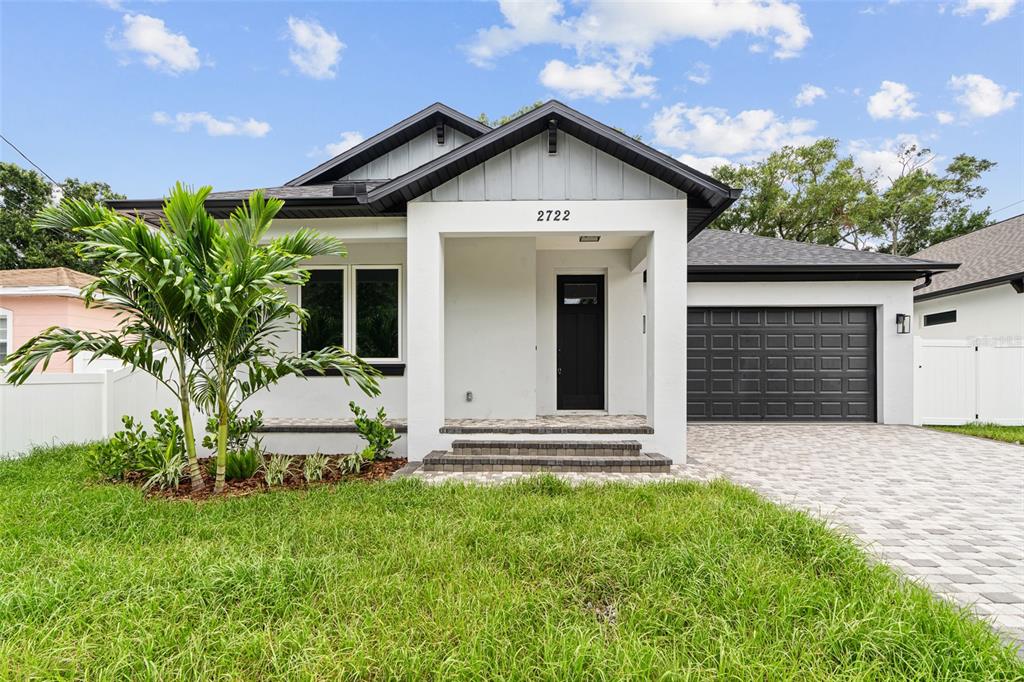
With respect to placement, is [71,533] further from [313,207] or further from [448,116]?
[448,116]

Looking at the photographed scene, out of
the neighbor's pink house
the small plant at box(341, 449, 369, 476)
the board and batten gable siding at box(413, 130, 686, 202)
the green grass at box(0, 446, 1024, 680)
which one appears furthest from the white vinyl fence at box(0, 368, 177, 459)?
the neighbor's pink house

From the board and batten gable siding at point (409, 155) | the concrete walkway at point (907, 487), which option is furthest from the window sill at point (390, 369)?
the board and batten gable siding at point (409, 155)

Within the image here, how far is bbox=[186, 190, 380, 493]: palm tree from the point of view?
4137 mm

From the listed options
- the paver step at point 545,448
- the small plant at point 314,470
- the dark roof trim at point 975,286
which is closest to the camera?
the small plant at point 314,470

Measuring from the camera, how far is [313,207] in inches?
239

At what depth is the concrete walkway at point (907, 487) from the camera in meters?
2.91

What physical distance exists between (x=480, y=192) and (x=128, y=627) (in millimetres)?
5283

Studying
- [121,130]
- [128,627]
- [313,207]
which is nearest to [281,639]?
[128,627]

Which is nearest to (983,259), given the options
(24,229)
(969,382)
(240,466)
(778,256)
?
(969,382)

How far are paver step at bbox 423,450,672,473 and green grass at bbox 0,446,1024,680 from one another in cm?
161

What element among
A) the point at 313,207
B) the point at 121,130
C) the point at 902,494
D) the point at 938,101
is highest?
the point at 938,101

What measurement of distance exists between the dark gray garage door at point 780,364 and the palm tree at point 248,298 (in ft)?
22.7

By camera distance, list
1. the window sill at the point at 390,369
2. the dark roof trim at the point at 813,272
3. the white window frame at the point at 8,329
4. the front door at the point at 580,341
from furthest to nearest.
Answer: the white window frame at the point at 8,329, the dark roof trim at the point at 813,272, the front door at the point at 580,341, the window sill at the point at 390,369

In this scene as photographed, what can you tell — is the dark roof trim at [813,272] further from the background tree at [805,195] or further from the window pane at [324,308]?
the background tree at [805,195]
